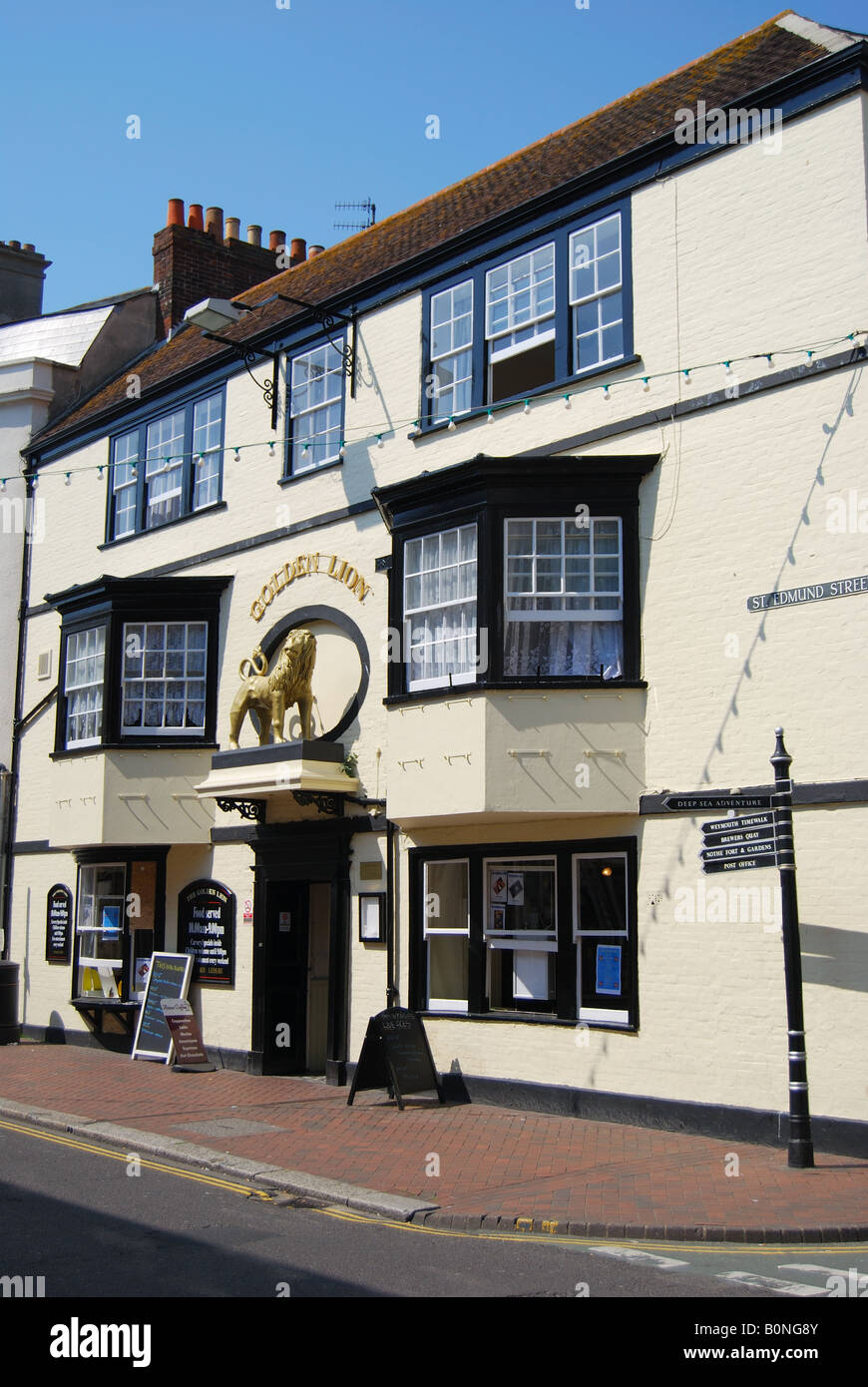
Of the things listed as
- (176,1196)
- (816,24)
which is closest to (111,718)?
(176,1196)

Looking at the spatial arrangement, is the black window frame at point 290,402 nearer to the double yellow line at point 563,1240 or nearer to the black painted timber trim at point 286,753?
the black painted timber trim at point 286,753

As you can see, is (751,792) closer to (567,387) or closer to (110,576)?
(567,387)

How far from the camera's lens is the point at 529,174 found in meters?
15.4

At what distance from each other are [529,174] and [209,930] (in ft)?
34.1

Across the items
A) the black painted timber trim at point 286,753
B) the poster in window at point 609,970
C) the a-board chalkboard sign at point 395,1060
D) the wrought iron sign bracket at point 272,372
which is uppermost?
the wrought iron sign bracket at point 272,372

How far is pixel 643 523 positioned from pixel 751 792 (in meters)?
2.98

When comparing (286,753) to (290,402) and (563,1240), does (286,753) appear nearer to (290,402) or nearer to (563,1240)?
(290,402)

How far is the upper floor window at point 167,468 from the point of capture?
18.2 metres

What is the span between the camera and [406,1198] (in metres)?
8.93

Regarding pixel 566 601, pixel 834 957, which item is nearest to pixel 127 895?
pixel 566 601

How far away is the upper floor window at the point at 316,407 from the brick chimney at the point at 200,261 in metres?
6.78

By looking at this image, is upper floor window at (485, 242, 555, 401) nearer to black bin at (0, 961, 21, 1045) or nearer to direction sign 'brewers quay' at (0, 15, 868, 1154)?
direction sign 'brewers quay' at (0, 15, 868, 1154)

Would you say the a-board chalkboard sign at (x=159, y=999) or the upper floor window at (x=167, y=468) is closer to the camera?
the a-board chalkboard sign at (x=159, y=999)

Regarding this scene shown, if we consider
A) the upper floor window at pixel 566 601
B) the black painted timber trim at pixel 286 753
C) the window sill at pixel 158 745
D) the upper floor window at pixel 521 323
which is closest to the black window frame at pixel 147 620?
the window sill at pixel 158 745
